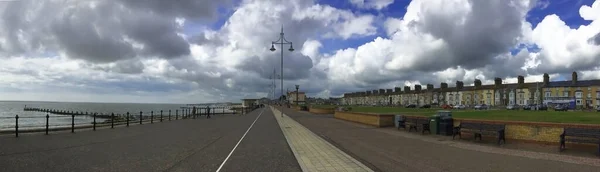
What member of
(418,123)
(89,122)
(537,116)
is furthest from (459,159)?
(89,122)

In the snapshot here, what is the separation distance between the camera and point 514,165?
941 cm

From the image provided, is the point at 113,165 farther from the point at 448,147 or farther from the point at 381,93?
the point at 381,93

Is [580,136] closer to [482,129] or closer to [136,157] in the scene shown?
[482,129]

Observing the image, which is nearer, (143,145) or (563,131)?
(563,131)

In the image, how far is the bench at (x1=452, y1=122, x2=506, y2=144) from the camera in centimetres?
1396

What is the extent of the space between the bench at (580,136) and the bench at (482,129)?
2.13 m

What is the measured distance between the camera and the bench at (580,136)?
11.0 metres

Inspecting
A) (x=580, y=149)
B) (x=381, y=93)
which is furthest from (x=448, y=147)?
(x=381, y=93)

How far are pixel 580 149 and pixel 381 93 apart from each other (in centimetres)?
18365

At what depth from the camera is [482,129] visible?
577 inches

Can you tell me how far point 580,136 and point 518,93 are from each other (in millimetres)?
106627

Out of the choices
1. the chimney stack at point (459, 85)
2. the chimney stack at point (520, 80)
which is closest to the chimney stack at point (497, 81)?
the chimney stack at point (520, 80)

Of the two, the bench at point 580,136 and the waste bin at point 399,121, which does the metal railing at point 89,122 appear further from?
the bench at point 580,136

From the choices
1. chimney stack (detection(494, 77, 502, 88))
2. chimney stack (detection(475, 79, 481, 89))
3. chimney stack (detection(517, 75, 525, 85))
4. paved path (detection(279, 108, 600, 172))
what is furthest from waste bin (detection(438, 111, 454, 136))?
chimney stack (detection(475, 79, 481, 89))
